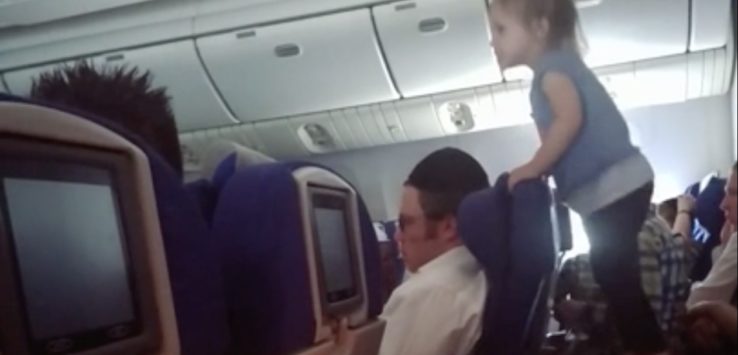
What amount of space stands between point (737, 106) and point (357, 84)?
2.26m

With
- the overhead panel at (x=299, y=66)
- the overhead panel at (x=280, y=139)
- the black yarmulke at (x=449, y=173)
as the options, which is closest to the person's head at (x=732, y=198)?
the black yarmulke at (x=449, y=173)

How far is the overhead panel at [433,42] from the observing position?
2.70m

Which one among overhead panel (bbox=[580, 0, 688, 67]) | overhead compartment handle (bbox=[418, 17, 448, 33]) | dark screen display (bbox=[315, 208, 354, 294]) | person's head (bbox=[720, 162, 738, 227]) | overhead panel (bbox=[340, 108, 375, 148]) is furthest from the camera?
→ overhead compartment handle (bbox=[418, 17, 448, 33])

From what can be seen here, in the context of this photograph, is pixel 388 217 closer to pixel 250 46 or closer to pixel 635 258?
pixel 635 258

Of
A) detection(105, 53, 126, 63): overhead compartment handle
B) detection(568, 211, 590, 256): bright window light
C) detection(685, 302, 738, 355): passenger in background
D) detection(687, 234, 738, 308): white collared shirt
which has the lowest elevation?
detection(685, 302, 738, 355): passenger in background

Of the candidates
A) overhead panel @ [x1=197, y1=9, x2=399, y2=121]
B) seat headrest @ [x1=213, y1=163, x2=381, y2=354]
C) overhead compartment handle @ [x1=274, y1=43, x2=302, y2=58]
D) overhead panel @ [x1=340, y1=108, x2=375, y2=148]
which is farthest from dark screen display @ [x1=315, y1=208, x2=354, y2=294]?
overhead compartment handle @ [x1=274, y1=43, x2=302, y2=58]

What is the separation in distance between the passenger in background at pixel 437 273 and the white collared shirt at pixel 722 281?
0.70 meters

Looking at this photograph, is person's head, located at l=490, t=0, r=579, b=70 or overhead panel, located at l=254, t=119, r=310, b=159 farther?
overhead panel, located at l=254, t=119, r=310, b=159

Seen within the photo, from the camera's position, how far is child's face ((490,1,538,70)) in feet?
2.96

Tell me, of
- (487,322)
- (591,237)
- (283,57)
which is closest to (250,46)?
(283,57)

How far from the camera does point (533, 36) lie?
Answer: 35.1 inches

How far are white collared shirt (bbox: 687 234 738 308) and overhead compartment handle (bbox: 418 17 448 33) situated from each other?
2235mm

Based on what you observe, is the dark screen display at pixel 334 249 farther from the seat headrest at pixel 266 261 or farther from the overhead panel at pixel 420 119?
the overhead panel at pixel 420 119

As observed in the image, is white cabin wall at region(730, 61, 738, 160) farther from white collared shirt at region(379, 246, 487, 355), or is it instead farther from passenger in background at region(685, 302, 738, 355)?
white collared shirt at region(379, 246, 487, 355)
